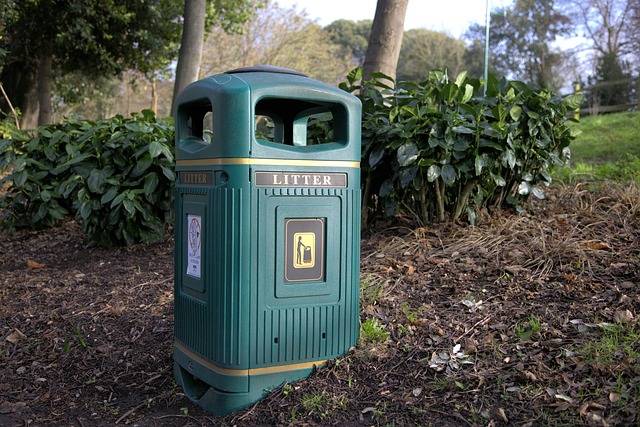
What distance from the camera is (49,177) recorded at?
245 inches

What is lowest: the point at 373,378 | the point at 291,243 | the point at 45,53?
the point at 373,378

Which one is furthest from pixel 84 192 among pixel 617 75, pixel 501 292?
pixel 617 75

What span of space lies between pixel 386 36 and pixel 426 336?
141 inches

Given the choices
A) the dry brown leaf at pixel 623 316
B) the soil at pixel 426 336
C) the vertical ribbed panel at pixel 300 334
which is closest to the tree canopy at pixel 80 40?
the soil at pixel 426 336

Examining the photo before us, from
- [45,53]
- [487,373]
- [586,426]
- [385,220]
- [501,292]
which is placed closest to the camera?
Result: [586,426]

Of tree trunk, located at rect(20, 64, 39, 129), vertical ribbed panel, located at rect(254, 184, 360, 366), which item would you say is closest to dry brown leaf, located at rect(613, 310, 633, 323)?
vertical ribbed panel, located at rect(254, 184, 360, 366)

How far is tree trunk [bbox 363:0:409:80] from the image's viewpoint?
5.79m

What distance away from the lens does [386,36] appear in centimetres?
579

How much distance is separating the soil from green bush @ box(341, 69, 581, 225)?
23 cm

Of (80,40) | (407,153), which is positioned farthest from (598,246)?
(80,40)

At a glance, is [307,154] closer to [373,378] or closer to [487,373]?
[373,378]

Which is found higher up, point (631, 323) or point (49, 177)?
point (49, 177)

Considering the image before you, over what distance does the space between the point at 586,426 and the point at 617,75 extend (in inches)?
964

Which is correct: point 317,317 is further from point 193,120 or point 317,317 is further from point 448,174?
point 448,174
